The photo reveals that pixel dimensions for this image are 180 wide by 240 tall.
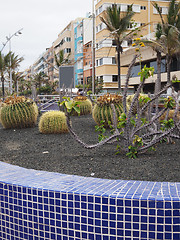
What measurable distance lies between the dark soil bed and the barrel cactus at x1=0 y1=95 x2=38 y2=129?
236cm

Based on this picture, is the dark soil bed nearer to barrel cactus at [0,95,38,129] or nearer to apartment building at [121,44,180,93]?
barrel cactus at [0,95,38,129]

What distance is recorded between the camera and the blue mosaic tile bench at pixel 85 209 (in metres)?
2.06

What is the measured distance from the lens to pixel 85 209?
2217mm

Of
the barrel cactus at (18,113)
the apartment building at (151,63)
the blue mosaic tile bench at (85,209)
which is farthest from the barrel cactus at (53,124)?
the apartment building at (151,63)

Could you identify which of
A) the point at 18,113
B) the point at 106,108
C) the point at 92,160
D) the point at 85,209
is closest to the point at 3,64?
the point at 18,113

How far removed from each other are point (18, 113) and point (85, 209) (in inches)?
284

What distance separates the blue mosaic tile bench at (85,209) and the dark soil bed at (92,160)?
1390 millimetres

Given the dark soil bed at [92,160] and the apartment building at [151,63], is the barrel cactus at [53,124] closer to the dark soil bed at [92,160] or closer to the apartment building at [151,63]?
the dark soil bed at [92,160]

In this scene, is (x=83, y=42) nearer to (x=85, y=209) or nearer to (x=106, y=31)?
(x=106, y=31)

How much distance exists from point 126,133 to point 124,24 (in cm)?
2106

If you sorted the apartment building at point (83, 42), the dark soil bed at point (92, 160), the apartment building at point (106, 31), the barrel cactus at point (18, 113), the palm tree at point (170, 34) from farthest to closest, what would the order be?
the apartment building at point (83, 42) < the apartment building at point (106, 31) < the palm tree at point (170, 34) < the barrel cactus at point (18, 113) < the dark soil bed at point (92, 160)

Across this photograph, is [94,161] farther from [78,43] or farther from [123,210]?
[78,43]

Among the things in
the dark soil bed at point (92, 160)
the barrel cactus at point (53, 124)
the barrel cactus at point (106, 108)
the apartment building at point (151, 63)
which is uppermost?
the apartment building at point (151, 63)

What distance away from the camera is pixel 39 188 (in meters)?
2.38
